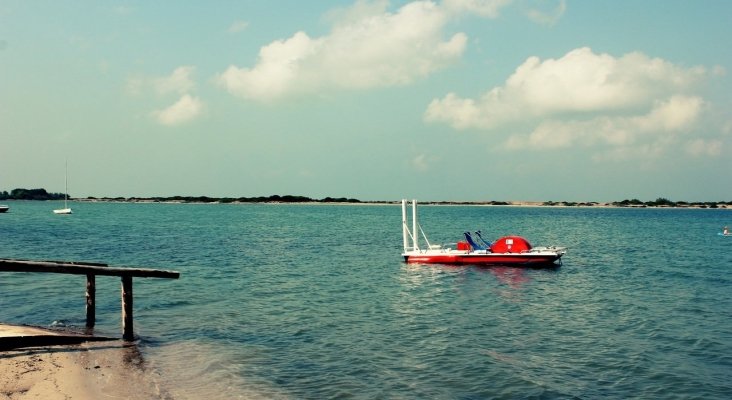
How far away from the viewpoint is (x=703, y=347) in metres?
17.7

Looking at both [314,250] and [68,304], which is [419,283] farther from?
[314,250]

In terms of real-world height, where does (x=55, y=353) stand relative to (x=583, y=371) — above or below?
above

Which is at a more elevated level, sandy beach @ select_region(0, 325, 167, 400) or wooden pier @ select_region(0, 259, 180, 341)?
wooden pier @ select_region(0, 259, 180, 341)

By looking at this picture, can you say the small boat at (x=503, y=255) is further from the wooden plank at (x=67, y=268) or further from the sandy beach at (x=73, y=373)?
the sandy beach at (x=73, y=373)

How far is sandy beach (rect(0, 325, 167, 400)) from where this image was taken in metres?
10.8

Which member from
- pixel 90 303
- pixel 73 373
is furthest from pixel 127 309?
pixel 73 373

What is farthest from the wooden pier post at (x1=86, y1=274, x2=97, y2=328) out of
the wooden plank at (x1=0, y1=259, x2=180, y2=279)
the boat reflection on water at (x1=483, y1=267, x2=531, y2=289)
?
the boat reflection on water at (x1=483, y1=267, x2=531, y2=289)

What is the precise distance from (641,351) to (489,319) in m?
6.04

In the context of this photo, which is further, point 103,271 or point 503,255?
point 503,255

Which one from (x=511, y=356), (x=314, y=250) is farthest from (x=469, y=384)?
(x=314, y=250)

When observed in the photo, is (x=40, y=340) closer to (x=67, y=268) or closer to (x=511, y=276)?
(x=67, y=268)

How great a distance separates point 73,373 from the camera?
1209cm

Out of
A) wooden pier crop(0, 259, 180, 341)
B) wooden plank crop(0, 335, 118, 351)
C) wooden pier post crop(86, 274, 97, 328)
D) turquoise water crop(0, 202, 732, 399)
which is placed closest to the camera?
wooden plank crop(0, 335, 118, 351)

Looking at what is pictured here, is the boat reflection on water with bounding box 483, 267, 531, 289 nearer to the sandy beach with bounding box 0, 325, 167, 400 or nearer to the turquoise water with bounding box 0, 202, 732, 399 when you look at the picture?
the turquoise water with bounding box 0, 202, 732, 399
